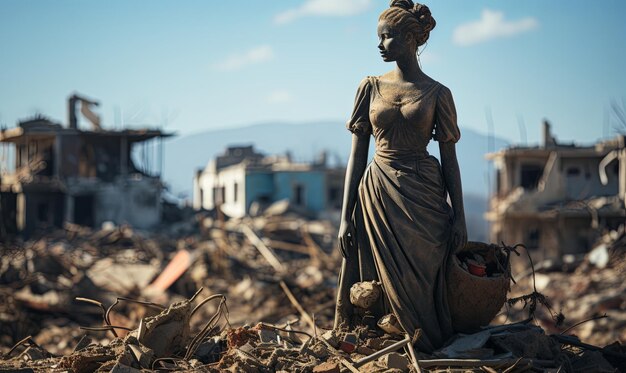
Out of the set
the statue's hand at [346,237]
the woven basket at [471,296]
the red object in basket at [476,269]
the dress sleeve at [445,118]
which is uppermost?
the dress sleeve at [445,118]

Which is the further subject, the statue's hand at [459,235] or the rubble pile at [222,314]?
the statue's hand at [459,235]

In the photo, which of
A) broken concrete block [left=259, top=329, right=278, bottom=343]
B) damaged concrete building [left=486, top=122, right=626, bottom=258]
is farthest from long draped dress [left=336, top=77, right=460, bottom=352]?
damaged concrete building [left=486, top=122, right=626, bottom=258]

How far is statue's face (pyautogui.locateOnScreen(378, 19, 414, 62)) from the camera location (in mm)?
6859

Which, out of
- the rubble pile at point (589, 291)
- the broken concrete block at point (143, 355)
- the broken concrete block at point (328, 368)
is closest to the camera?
the broken concrete block at point (328, 368)

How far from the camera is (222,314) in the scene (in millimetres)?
14367

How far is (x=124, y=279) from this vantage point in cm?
1942

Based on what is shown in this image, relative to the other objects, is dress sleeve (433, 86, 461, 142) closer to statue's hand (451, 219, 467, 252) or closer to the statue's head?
the statue's head

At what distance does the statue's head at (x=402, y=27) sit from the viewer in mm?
6859

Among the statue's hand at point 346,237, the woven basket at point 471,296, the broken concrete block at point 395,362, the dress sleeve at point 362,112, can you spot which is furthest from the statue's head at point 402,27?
the broken concrete block at point 395,362

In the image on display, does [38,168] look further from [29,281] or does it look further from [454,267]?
[454,267]

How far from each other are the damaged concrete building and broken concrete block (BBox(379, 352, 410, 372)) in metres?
27.2

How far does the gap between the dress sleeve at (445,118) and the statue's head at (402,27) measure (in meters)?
0.44

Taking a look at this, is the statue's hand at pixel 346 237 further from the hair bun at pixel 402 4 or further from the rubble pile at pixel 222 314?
the hair bun at pixel 402 4

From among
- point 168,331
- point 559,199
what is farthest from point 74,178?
point 168,331
